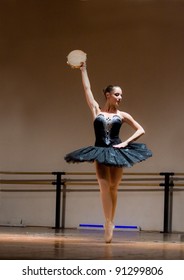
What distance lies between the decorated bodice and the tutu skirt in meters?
0.09

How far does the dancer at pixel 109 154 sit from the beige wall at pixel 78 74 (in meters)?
2.95

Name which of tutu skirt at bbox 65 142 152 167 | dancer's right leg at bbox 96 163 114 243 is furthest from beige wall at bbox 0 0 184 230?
dancer's right leg at bbox 96 163 114 243

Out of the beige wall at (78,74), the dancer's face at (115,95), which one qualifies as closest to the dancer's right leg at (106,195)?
the dancer's face at (115,95)

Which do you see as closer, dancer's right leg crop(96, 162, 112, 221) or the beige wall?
dancer's right leg crop(96, 162, 112, 221)

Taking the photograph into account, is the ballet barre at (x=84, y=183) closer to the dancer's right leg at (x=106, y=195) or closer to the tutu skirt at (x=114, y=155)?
the tutu skirt at (x=114, y=155)

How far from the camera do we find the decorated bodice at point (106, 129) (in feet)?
20.9

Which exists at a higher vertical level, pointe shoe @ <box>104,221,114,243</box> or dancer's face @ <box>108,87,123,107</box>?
dancer's face @ <box>108,87,123,107</box>

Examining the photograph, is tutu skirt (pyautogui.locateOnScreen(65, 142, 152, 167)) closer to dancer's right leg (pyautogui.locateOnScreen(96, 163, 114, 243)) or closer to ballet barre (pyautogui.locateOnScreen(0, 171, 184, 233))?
dancer's right leg (pyautogui.locateOnScreen(96, 163, 114, 243))

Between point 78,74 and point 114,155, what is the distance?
13.1 feet

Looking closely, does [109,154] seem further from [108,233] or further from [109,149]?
[108,233]

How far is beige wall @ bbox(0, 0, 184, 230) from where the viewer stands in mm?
9414
